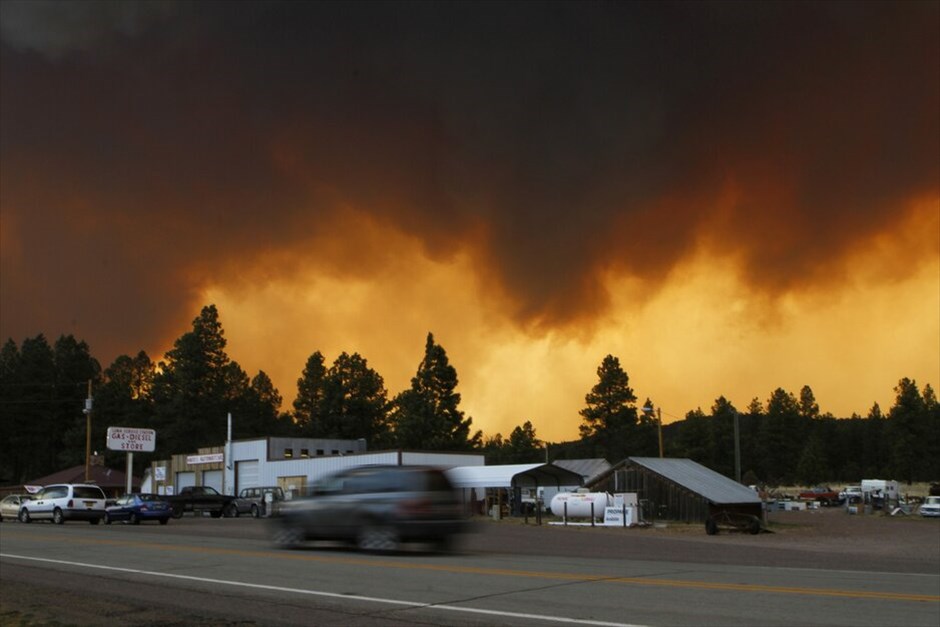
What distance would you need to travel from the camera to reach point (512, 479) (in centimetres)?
5078

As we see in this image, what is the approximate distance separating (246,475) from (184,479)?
868 centimetres

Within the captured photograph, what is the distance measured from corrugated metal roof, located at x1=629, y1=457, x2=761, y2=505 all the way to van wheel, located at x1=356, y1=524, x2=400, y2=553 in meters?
29.3

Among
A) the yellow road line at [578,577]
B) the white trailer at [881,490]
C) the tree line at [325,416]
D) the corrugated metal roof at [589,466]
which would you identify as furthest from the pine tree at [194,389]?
the yellow road line at [578,577]

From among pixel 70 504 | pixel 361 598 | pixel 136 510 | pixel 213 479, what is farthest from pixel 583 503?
pixel 361 598

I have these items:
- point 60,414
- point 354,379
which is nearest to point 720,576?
point 354,379

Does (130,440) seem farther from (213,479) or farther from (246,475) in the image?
(246,475)

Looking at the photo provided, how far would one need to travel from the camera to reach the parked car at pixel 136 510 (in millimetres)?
38125

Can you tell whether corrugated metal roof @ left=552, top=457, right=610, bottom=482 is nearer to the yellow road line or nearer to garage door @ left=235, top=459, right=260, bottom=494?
garage door @ left=235, top=459, right=260, bottom=494

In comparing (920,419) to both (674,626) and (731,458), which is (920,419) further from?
(674,626)

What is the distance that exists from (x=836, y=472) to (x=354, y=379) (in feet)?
297

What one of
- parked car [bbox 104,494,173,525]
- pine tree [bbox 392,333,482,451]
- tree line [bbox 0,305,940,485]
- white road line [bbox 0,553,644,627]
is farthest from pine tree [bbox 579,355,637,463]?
white road line [bbox 0,553,644,627]

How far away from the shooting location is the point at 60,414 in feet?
384

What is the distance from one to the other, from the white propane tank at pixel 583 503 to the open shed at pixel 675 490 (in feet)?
7.30

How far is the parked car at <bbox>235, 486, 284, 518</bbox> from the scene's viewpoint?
5100 centimetres
